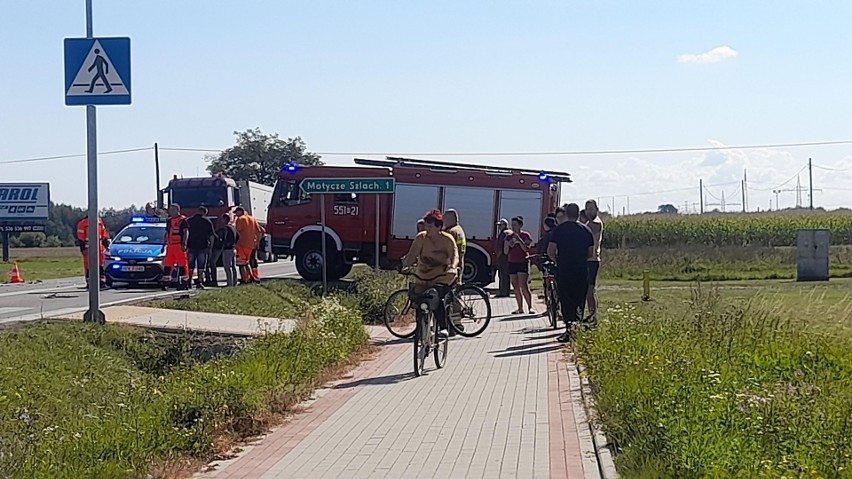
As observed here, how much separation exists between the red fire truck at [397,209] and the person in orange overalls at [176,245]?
12.5 ft

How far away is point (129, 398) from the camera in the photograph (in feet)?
32.1

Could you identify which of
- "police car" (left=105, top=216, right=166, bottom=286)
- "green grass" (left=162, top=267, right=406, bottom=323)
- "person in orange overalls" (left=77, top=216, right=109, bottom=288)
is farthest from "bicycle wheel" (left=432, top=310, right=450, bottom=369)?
"police car" (left=105, top=216, right=166, bottom=286)

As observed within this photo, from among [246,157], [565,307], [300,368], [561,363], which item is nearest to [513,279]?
[565,307]

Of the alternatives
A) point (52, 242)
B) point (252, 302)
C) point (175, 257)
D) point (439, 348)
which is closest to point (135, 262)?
point (175, 257)

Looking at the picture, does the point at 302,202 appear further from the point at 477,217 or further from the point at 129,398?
the point at 129,398

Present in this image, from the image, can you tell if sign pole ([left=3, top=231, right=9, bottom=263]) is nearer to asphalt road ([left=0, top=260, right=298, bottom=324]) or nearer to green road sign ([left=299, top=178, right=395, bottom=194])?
asphalt road ([left=0, top=260, right=298, bottom=324])

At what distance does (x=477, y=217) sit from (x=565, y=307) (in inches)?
541

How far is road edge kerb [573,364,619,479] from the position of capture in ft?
24.0

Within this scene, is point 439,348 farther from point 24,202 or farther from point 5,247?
point 24,202

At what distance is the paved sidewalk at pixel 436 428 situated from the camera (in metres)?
7.56

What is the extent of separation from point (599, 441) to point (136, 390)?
4.37 m

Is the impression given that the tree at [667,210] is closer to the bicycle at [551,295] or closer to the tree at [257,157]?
the tree at [257,157]

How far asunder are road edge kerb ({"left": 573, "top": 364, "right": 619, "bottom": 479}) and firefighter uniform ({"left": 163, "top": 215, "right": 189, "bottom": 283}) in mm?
12870

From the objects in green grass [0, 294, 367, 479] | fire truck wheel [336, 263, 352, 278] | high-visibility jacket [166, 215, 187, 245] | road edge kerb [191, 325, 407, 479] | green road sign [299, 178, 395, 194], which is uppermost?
green road sign [299, 178, 395, 194]
